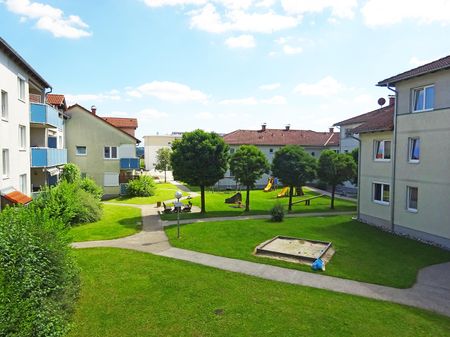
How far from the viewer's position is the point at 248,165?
90.1ft

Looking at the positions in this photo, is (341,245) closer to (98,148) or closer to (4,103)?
(4,103)

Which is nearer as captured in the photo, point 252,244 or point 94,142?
point 252,244

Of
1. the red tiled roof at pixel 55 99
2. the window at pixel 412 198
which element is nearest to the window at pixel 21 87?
the red tiled roof at pixel 55 99

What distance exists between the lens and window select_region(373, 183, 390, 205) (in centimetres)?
2175

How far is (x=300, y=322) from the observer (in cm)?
940

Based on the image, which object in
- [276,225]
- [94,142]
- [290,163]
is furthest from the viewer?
[94,142]

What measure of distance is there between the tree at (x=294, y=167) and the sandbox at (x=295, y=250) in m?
10.7

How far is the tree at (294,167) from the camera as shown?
28.5 metres

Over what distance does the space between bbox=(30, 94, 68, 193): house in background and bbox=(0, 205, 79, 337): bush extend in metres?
14.9

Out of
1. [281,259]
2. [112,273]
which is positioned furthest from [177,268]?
[281,259]

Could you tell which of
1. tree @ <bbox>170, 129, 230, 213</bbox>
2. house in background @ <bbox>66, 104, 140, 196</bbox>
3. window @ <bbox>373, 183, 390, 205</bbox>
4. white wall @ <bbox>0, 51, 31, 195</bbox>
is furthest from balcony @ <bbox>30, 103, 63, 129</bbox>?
window @ <bbox>373, 183, 390, 205</bbox>

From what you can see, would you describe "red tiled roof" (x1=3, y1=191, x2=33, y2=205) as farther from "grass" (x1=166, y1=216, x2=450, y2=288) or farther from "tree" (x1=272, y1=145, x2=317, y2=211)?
"tree" (x1=272, y1=145, x2=317, y2=211)

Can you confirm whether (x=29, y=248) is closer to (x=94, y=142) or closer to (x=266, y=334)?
(x=266, y=334)

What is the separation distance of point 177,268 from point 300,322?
6085 mm
